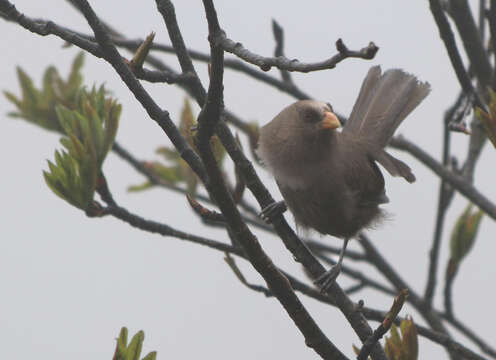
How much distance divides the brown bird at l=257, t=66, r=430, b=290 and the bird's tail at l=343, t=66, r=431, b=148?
0.53 ft

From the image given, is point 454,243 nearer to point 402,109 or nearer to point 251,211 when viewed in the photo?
point 251,211

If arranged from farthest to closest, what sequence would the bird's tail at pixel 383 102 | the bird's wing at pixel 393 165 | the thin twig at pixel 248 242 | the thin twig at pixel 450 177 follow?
the bird's tail at pixel 383 102 < the bird's wing at pixel 393 165 < the thin twig at pixel 450 177 < the thin twig at pixel 248 242

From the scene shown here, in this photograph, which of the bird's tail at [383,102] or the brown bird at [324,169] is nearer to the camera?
the brown bird at [324,169]

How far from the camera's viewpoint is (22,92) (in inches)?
116

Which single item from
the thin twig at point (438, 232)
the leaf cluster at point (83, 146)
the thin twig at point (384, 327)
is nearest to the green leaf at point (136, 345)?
the thin twig at point (384, 327)

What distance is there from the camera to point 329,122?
3.30m

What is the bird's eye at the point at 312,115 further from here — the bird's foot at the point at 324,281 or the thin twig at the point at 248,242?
the thin twig at the point at 248,242

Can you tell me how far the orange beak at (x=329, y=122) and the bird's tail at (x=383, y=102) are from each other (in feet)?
2.00

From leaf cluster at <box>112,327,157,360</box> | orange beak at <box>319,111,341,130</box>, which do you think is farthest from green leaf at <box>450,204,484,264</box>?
leaf cluster at <box>112,327,157,360</box>

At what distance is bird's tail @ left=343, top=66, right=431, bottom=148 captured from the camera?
396cm

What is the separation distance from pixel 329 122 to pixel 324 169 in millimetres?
249

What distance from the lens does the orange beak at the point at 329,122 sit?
3.28m

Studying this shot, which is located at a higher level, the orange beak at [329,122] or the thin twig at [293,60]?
the orange beak at [329,122]

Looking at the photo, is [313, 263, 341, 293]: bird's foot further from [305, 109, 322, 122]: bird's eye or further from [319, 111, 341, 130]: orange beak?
[305, 109, 322, 122]: bird's eye
